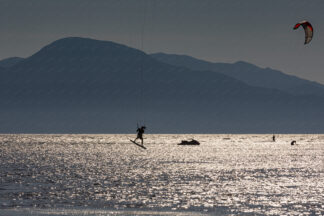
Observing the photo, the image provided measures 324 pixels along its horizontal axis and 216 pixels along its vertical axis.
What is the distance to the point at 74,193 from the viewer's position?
158 ft

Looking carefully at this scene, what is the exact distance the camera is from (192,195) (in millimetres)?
47969

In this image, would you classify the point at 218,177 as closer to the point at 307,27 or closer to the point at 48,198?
the point at 307,27

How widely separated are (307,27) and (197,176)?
65.1 feet

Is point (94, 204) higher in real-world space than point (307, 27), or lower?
lower

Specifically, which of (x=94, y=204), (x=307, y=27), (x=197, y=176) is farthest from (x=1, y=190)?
(x=307, y=27)

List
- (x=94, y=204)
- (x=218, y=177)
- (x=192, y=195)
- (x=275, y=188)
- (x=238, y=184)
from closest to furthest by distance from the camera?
(x=94, y=204) < (x=192, y=195) < (x=275, y=188) < (x=238, y=184) < (x=218, y=177)

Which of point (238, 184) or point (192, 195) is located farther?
point (238, 184)

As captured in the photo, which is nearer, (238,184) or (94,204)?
(94,204)

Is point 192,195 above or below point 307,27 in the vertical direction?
below

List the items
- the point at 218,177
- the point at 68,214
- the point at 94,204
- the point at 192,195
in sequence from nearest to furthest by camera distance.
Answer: the point at 68,214 < the point at 94,204 < the point at 192,195 < the point at 218,177

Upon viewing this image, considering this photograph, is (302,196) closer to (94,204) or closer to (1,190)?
(94,204)

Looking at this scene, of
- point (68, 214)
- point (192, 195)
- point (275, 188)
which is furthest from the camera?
point (275, 188)

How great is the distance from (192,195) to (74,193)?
8929mm

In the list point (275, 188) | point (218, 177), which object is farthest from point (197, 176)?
point (275, 188)
